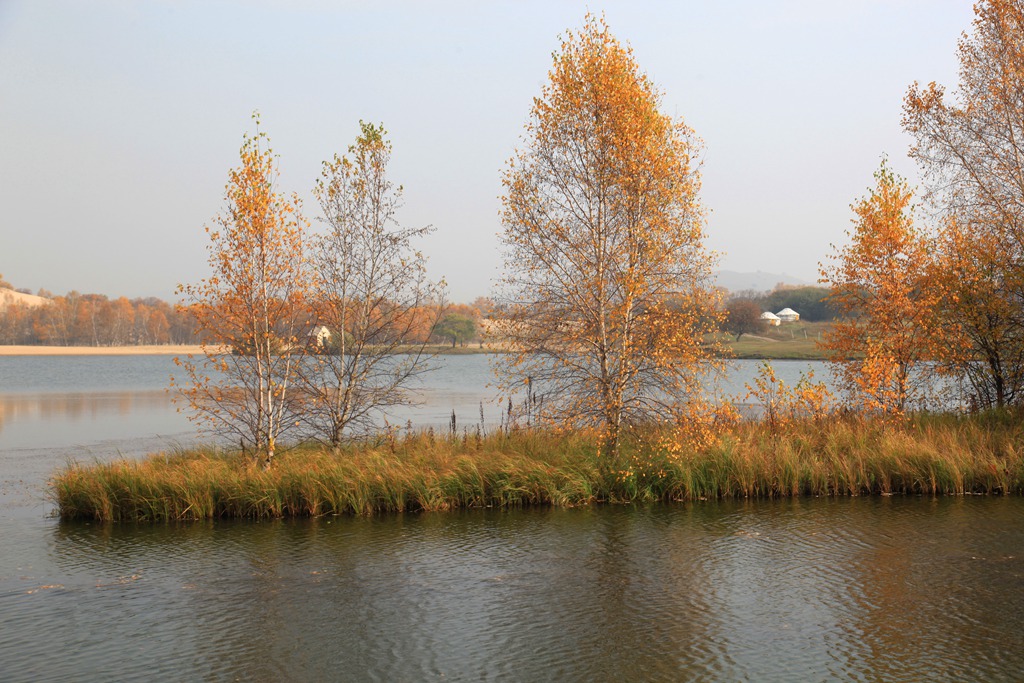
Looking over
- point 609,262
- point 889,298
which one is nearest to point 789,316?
point 889,298

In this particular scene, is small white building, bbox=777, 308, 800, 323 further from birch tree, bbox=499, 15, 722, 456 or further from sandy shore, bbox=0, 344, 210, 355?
birch tree, bbox=499, 15, 722, 456

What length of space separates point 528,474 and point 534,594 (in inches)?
264

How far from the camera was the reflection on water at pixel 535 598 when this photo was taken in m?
10.1

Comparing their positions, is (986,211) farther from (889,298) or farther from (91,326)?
(91,326)

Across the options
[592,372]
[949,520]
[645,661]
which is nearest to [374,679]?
[645,661]

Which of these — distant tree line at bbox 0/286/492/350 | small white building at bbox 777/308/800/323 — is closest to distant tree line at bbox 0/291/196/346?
distant tree line at bbox 0/286/492/350

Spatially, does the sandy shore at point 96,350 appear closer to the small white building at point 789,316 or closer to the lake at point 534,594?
the small white building at point 789,316

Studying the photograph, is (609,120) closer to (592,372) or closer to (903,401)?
(592,372)

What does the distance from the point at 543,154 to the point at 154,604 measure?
43.2 feet

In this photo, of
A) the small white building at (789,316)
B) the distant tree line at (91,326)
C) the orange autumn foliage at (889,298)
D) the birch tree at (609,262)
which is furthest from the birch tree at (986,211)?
the distant tree line at (91,326)

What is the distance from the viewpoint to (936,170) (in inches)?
1016

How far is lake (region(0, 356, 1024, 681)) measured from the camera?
1015 cm

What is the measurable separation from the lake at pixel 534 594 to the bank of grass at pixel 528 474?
64 centimetres

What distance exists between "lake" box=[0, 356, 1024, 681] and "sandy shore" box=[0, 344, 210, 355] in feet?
469
